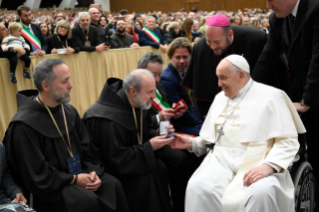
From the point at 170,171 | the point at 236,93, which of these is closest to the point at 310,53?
the point at 236,93

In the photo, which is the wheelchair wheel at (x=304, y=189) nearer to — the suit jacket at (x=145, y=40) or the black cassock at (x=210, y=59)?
the black cassock at (x=210, y=59)

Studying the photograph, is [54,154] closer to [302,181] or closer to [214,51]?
[214,51]

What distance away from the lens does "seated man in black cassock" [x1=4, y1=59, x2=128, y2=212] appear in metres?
2.66

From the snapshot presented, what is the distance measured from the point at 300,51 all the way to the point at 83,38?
5060 millimetres

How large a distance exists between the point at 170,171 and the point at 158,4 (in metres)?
28.5

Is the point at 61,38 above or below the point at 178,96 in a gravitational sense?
above

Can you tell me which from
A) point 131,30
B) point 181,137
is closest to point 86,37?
point 131,30

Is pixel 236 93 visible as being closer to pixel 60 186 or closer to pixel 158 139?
pixel 158 139

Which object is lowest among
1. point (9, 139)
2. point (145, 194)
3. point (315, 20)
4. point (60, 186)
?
point (145, 194)

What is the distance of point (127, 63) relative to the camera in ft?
25.8

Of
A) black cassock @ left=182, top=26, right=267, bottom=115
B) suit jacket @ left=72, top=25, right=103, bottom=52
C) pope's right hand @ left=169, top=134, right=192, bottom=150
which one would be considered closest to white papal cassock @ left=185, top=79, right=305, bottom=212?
pope's right hand @ left=169, top=134, right=192, bottom=150

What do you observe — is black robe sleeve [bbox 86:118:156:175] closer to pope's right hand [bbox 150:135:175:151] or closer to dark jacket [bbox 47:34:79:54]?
pope's right hand [bbox 150:135:175:151]

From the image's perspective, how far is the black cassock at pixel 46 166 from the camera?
2646 millimetres

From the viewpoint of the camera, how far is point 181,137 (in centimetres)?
329
